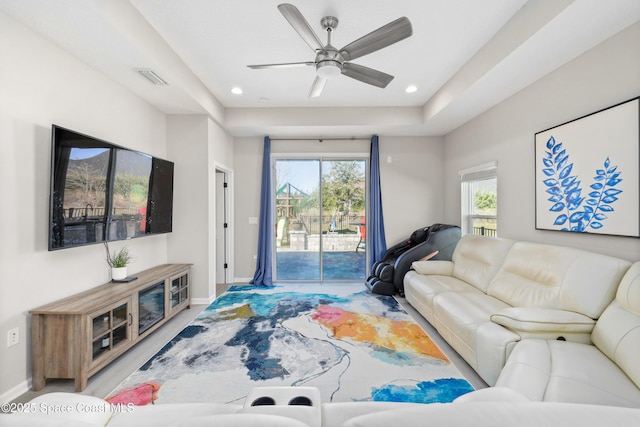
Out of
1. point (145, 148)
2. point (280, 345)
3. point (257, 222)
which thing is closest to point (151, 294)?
point (280, 345)

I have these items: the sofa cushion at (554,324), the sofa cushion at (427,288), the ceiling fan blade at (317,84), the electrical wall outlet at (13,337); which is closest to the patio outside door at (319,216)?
the sofa cushion at (427,288)

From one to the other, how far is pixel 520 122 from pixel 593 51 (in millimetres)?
836

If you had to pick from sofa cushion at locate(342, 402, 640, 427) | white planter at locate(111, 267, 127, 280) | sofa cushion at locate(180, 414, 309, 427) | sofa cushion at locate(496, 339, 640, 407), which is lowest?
sofa cushion at locate(496, 339, 640, 407)

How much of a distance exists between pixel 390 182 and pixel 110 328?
13.7 feet

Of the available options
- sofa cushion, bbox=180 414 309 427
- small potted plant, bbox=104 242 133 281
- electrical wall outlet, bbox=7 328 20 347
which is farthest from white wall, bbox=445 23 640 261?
electrical wall outlet, bbox=7 328 20 347

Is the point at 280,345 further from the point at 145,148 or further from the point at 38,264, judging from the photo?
the point at 145,148

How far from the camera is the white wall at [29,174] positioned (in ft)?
5.77

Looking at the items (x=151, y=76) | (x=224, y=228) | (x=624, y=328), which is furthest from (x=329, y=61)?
(x=224, y=228)

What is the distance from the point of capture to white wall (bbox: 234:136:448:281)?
4.68m

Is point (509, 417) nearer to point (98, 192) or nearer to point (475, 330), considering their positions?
point (475, 330)

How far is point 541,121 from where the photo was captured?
8.48 feet

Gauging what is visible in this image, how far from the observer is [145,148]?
3.18 metres

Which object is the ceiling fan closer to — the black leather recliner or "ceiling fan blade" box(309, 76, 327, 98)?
"ceiling fan blade" box(309, 76, 327, 98)

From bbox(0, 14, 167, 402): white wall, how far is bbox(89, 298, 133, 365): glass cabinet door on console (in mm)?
386
